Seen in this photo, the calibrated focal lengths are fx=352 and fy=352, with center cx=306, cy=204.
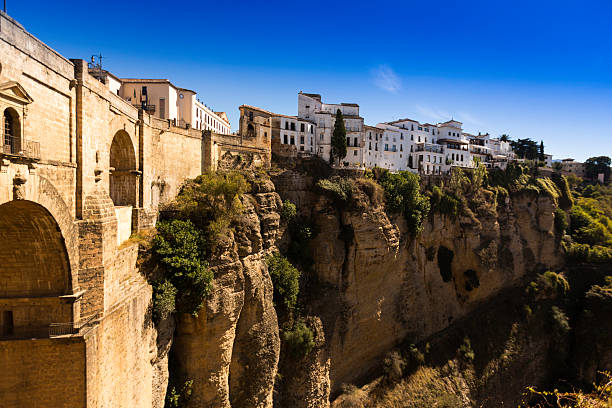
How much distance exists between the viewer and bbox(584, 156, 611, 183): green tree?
221 ft

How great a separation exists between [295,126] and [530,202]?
99.5ft

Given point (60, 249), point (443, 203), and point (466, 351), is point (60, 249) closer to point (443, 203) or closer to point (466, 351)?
point (443, 203)

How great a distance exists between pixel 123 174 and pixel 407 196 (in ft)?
74.3

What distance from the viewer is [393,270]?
29.5 metres

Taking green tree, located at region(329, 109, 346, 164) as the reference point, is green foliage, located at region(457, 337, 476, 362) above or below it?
below

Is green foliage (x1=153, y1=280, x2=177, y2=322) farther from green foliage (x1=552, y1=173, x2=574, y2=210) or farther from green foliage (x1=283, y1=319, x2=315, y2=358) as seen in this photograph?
green foliage (x1=552, y1=173, x2=574, y2=210)

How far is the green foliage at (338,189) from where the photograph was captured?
26891mm

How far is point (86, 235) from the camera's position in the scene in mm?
11641

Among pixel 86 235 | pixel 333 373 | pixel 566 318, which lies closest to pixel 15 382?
pixel 86 235

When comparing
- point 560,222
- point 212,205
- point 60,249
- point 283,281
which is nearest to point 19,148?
point 60,249

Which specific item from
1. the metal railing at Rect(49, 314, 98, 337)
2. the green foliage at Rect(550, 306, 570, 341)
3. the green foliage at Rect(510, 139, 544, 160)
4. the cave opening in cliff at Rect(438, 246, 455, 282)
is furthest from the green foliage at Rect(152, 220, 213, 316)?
the green foliage at Rect(510, 139, 544, 160)

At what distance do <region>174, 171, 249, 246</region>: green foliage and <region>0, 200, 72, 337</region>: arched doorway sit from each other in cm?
712

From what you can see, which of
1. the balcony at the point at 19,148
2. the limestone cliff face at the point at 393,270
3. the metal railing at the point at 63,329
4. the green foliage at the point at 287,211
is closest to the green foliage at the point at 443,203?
the limestone cliff face at the point at 393,270

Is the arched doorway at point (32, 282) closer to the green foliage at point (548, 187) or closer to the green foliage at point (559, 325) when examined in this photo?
the green foliage at point (559, 325)
